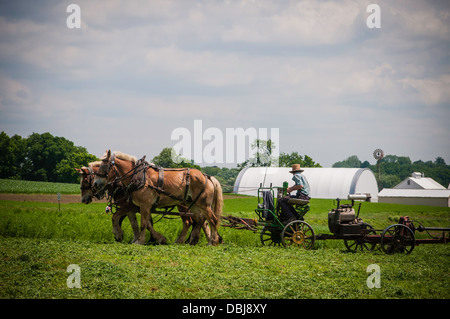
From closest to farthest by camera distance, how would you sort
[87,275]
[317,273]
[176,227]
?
[87,275], [317,273], [176,227]

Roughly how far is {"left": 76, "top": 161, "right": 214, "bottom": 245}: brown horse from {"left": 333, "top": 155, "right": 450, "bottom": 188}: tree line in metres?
88.4

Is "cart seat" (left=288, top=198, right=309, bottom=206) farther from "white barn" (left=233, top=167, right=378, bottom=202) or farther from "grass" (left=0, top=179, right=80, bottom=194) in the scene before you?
"white barn" (left=233, top=167, right=378, bottom=202)

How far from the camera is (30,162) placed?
6253 cm

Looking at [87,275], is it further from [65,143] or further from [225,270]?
[65,143]

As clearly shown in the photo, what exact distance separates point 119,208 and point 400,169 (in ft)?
507

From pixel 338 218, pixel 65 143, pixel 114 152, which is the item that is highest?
pixel 65 143

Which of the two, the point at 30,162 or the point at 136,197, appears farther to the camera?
the point at 30,162

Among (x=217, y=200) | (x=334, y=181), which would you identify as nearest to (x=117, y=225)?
(x=217, y=200)

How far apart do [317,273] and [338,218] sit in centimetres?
312

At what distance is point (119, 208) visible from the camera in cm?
1225

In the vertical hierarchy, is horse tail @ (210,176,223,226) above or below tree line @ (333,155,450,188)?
below

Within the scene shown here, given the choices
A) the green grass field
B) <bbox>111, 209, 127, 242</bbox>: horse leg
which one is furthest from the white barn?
the green grass field

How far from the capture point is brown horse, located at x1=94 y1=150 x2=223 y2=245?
38.0 ft
